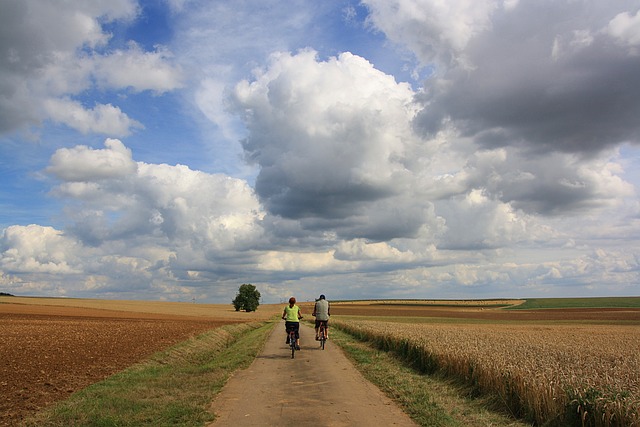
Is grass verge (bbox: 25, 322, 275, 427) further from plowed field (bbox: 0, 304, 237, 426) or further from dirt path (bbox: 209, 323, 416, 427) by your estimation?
plowed field (bbox: 0, 304, 237, 426)

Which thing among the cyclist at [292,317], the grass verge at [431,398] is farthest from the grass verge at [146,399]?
the grass verge at [431,398]

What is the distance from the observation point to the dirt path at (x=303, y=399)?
9977mm

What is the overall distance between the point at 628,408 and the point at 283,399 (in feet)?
23.4

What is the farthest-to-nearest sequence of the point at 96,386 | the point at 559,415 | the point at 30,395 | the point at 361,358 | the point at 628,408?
the point at 361,358 < the point at 96,386 < the point at 30,395 < the point at 559,415 < the point at 628,408

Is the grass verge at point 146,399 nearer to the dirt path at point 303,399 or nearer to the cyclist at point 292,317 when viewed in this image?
the dirt path at point 303,399

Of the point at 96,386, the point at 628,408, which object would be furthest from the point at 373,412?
the point at 96,386

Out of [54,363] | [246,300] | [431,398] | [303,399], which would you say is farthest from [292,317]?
[246,300]

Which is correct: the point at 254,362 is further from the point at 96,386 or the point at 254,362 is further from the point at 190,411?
the point at 190,411

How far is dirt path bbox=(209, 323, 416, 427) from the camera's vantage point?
998 centimetres

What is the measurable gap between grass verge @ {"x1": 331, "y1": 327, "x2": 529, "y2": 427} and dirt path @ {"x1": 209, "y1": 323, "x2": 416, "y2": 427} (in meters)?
0.37

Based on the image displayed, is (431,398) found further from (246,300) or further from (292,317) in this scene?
(246,300)

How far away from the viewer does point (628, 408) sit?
26.9 feet

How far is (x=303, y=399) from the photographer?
1195 cm

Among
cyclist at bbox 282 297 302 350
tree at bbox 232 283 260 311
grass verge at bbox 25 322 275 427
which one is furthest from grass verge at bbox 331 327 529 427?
tree at bbox 232 283 260 311
